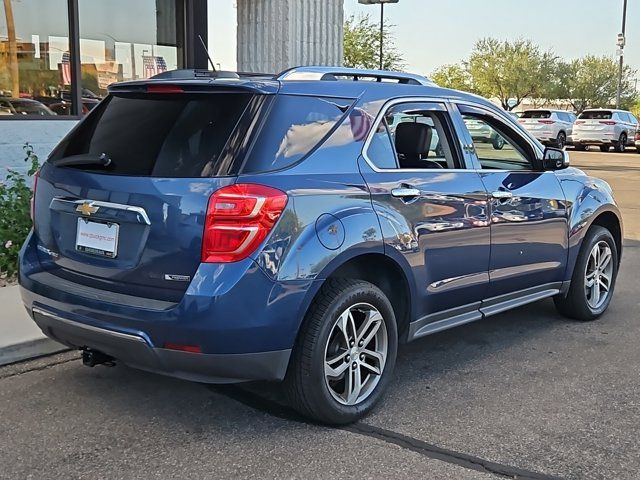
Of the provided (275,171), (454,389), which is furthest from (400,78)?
(454,389)

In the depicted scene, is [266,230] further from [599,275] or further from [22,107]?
[22,107]

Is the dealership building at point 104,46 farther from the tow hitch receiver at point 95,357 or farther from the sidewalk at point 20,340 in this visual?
the tow hitch receiver at point 95,357

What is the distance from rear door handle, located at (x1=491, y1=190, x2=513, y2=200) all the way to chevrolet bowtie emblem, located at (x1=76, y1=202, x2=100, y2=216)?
247 centimetres

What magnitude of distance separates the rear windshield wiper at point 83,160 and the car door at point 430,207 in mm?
1310

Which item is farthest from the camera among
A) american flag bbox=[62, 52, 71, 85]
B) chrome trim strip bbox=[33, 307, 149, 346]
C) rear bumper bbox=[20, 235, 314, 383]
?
american flag bbox=[62, 52, 71, 85]

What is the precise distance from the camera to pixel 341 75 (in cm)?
434

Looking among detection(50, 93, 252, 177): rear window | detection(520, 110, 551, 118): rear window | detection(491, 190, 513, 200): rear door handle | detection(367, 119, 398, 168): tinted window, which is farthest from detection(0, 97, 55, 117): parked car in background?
detection(520, 110, 551, 118): rear window

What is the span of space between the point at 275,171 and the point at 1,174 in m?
5.73

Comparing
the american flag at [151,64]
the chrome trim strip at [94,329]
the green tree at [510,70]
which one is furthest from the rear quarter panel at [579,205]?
the green tree at [510,70]

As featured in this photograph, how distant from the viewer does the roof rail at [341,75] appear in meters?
4.00

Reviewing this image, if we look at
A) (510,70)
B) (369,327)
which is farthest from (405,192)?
(510,70)

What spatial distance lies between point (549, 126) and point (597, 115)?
2.38 meters

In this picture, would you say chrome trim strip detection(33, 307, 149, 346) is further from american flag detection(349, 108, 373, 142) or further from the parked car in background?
the parked car in background

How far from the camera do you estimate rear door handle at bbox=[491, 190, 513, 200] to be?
482cm
